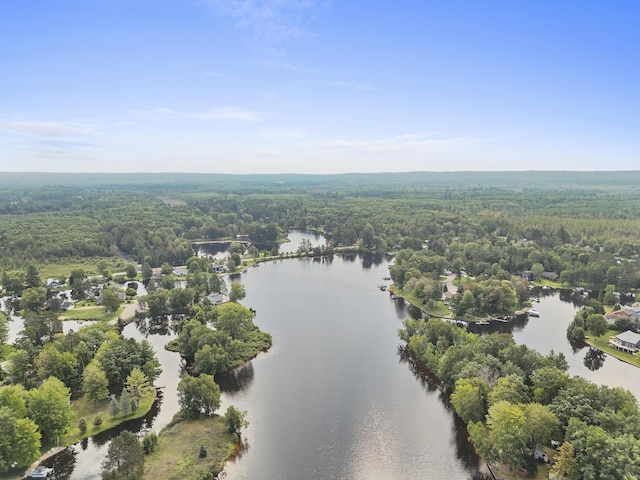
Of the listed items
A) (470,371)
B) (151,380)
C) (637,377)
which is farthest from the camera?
(637,377)

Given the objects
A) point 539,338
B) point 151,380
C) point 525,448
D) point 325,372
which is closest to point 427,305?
point 539,338

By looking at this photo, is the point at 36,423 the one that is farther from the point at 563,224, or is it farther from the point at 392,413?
the point at 563,224

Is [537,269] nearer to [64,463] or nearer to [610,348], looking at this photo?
[610,348]

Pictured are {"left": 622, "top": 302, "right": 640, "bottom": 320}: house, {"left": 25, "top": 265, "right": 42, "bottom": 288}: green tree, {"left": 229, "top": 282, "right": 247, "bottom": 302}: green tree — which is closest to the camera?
{"left": 622, "top": 302, "right": 640, "bottom": 320}: house

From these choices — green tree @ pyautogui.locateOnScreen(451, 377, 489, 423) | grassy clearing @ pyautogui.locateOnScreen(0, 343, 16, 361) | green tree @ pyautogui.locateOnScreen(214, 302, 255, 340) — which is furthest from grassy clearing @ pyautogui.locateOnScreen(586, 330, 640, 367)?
grassy clearing @ pyautogui.locateOnScreen(0, 343, 16, 361)

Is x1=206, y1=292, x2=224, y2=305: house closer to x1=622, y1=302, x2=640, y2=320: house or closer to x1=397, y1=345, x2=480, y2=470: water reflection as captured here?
x1=397, y1=345, x2=480, y2=470: water reflection

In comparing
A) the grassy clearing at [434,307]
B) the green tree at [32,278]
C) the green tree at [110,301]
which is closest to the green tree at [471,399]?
the grassy clearing at [434,307]
